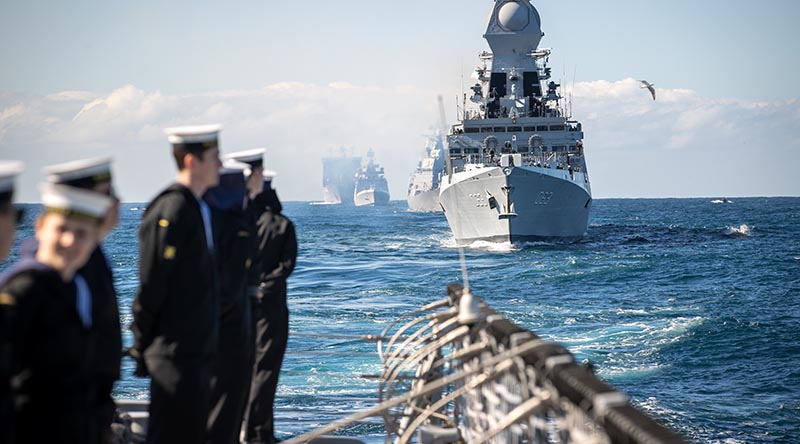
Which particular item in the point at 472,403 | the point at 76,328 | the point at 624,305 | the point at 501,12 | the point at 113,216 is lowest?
the point at 624,305

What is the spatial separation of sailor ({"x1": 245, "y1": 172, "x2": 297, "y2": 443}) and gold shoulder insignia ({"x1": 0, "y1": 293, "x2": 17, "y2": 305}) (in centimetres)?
337

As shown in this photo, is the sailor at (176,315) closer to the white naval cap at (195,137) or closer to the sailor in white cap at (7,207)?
the white naval cap at (195,137)

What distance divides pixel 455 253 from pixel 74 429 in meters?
49.1

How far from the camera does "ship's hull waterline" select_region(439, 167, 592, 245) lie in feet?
151

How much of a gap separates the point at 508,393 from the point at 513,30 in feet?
206

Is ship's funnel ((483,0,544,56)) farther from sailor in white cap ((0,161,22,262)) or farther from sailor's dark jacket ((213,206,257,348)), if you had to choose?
sailor in white cap ((0,161,22,262))

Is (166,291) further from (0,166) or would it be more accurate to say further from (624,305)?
(624,305)

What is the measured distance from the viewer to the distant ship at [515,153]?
46.8 meters

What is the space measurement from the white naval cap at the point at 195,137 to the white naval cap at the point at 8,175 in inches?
53.2

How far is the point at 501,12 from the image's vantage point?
6575 cm

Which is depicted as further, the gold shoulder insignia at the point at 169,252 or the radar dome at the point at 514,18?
the radar dome at the point at 514,18

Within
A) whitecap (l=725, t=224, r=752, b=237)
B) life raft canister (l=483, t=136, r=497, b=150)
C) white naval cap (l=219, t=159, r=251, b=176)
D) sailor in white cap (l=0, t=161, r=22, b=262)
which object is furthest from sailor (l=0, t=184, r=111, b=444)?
whitecap (l=725, t=224, r=752, b=237)

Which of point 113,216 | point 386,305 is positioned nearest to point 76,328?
point 113,216

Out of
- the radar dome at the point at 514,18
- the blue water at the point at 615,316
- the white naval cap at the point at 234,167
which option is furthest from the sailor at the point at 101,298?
the radar dome at the point at 514,18
